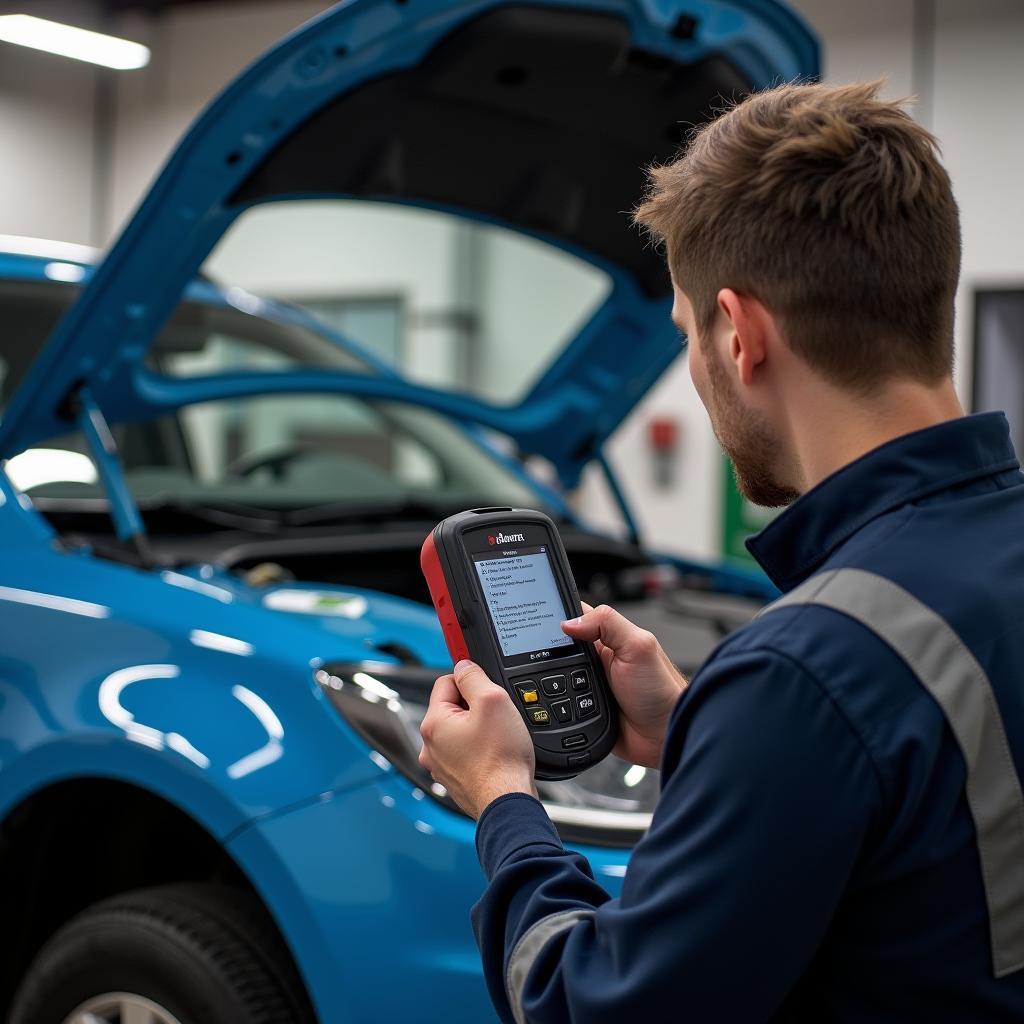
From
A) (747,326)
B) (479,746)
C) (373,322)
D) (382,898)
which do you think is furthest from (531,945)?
(373,322)

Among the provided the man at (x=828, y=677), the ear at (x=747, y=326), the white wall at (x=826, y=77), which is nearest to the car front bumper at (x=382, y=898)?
the man at (x=828, y=677)

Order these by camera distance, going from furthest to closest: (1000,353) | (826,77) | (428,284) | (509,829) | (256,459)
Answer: (428,284)
(1000,353)
(826,77)
(256,459)
(509,829)

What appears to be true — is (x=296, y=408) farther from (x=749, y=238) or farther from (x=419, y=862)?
(x=749, y=238)

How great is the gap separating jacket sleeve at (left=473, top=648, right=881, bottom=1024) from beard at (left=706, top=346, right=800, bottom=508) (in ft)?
0.66

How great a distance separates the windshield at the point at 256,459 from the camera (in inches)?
98.5

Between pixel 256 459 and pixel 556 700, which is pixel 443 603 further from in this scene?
pixel 256 459

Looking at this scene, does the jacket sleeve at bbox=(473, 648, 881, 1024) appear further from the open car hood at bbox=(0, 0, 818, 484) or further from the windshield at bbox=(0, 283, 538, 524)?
the windshield at bbox=(0, 283, 538, 524)

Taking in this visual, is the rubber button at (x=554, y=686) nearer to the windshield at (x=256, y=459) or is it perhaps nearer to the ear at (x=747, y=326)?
the ear at (x=747, y=326)

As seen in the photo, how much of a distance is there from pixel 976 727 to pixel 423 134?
179cm

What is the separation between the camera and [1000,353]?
7.61 m

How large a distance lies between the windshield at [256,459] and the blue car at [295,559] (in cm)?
1

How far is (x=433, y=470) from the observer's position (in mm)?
3299

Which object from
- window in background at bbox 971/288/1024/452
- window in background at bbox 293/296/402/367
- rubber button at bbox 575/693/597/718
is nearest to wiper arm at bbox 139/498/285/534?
rubber button at bbox 575/693/597/718

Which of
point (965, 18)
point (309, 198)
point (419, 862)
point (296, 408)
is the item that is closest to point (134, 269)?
point (309, 198)
